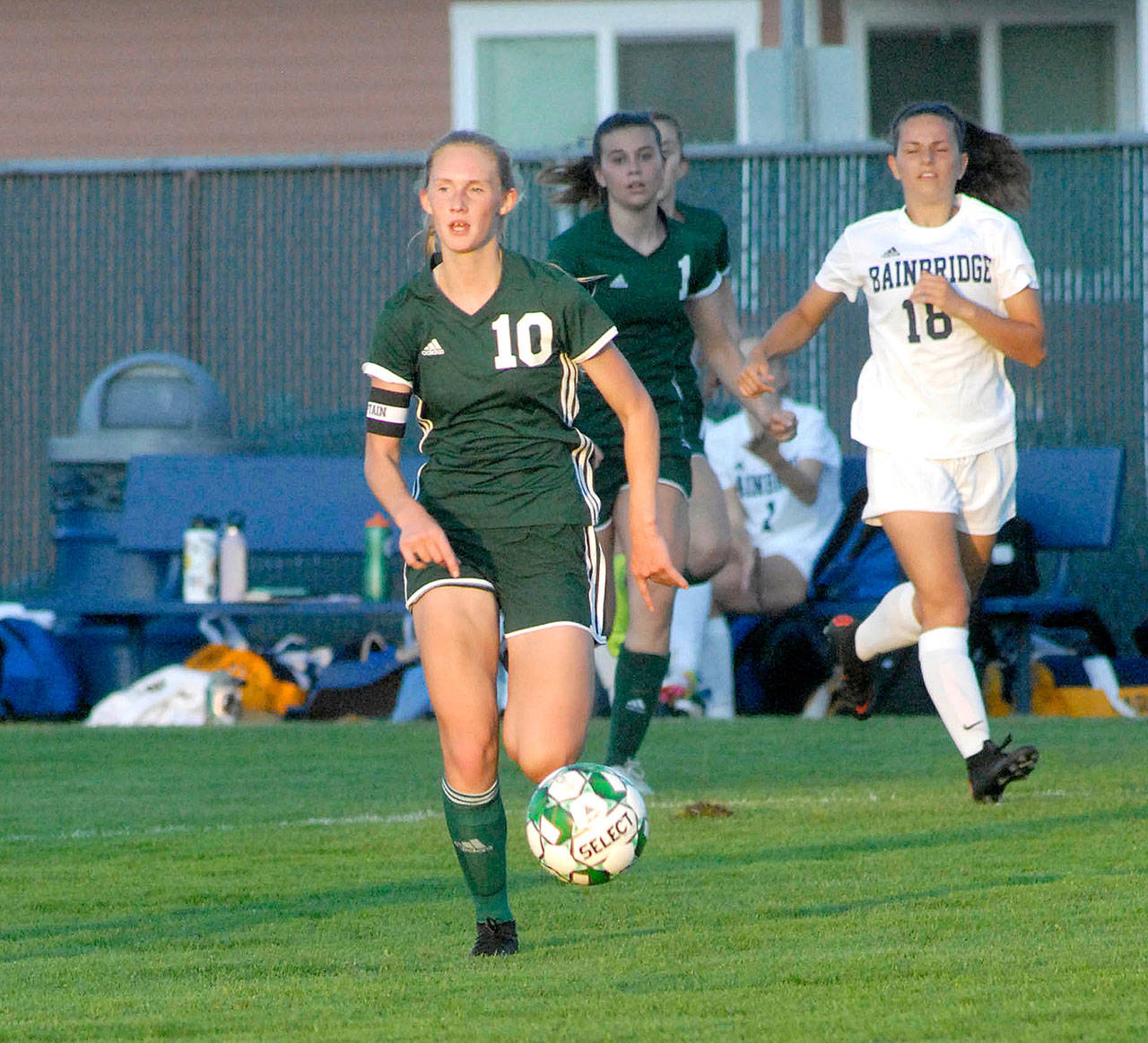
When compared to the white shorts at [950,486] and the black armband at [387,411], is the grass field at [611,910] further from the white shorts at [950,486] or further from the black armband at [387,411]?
the black armband at [387,411]

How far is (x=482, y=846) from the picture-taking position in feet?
14.9

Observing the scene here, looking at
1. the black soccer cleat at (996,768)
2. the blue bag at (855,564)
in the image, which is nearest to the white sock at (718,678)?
the blue bag at (855,564)

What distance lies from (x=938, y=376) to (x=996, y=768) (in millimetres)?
1334

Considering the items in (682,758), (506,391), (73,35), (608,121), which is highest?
(73,35)

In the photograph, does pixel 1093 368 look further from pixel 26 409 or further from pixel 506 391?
pixel 506 391

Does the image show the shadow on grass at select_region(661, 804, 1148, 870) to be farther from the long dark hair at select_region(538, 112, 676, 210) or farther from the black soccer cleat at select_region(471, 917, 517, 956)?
the long dark hair at select_region(538, 112, 676, 210)

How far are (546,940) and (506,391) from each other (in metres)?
1.28

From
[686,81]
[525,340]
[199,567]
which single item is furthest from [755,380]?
[686,81]

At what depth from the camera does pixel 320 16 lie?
51.5 feet

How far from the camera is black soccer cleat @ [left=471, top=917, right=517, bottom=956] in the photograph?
14.8 feet

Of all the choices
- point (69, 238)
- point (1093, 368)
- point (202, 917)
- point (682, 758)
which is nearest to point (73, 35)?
point (69, 238)

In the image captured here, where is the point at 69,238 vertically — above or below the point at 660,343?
above

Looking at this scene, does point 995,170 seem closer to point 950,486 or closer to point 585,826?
point 950,486

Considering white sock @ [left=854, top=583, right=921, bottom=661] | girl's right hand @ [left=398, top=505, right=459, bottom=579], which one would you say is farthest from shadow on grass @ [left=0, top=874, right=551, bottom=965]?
white sock @ [left=854, top=583, right=921, bottom=661]
